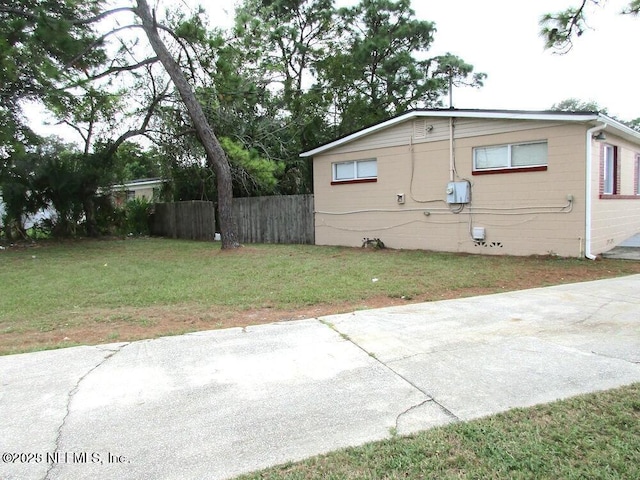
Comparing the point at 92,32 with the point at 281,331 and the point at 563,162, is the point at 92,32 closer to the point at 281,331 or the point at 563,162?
the point at 281,331

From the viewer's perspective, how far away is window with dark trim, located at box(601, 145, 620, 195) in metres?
10.6

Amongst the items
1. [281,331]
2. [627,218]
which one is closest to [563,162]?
[627,218]

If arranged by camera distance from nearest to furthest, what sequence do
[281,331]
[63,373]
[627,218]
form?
[63,373] → [281,331] → [627,218]

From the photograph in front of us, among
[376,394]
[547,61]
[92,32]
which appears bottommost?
[376,394]

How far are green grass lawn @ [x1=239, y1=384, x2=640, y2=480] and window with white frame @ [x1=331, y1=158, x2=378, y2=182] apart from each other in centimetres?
1071

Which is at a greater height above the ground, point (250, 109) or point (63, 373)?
point (250, 109)

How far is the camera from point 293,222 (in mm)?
15203

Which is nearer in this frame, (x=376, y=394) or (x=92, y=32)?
(x=376, y=394)

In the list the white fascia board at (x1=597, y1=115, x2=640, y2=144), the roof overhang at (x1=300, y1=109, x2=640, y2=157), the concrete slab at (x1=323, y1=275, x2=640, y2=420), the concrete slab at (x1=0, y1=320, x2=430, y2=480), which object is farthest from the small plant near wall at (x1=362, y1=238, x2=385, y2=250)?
the concrete slab at (x1=0, y1=320, x2=430, y2=480)

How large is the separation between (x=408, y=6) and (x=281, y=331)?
849 inches

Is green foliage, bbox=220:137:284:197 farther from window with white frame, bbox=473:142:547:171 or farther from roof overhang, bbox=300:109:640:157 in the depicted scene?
window with white frame, bbox=473:142:547:171

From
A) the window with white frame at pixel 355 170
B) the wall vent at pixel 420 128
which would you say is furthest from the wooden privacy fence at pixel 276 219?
the wall vent at pixel 420 128

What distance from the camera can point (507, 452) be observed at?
2.40 metres

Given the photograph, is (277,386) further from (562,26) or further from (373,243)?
(373,243)
